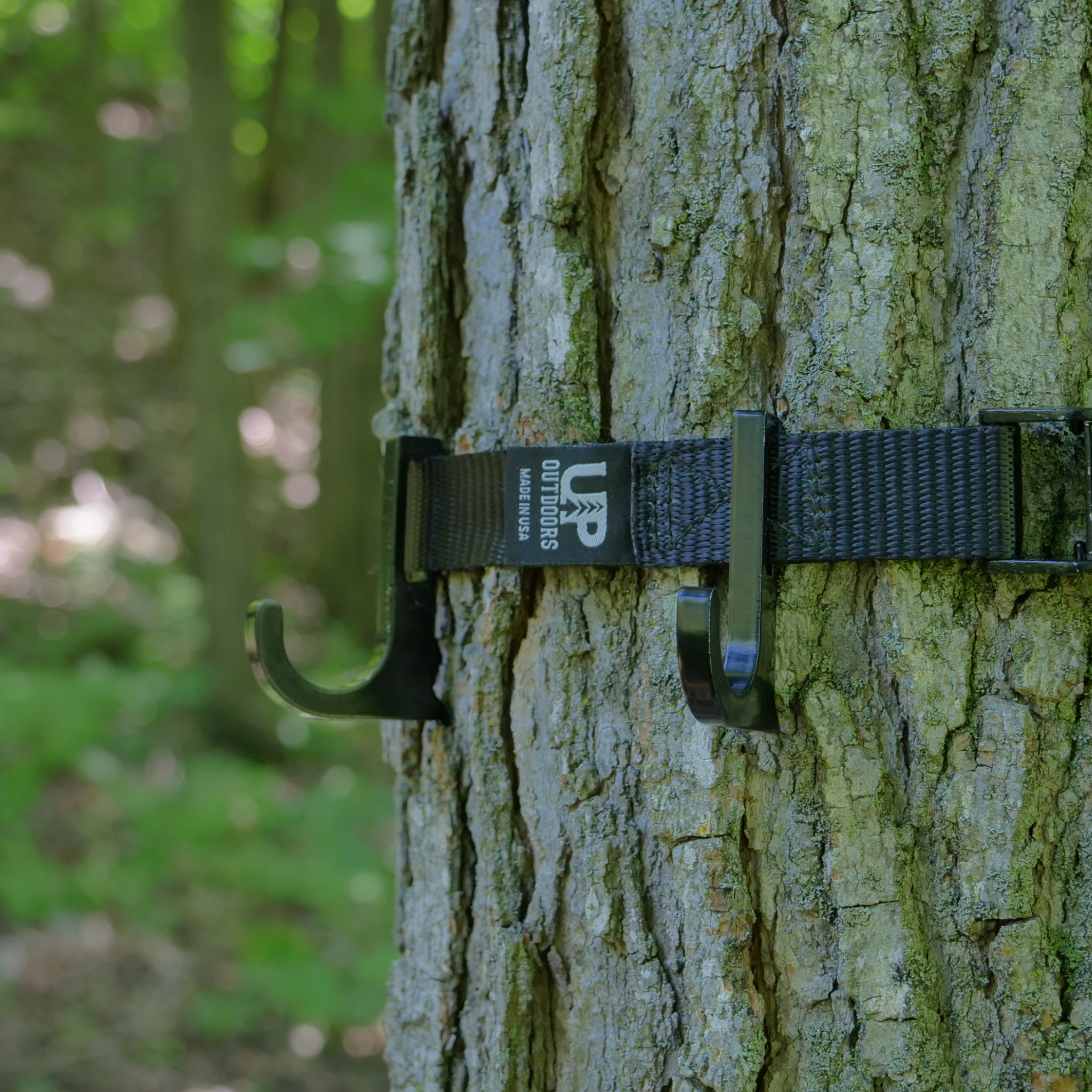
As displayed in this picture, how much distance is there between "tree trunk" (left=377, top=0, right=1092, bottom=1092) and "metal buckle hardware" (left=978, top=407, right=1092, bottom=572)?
0.09 feet

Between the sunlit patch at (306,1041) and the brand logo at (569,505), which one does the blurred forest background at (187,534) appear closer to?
the sunlit patch at (306,1041)

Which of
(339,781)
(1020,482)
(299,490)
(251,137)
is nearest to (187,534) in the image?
(299,490)

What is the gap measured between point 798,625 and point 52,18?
9135 millimetres

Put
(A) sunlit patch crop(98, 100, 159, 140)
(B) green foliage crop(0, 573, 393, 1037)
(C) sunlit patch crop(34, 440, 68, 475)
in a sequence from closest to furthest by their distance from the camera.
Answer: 1. (B) green foliage crop(0, 573, 393, 1037)
2. (C) sunlit patch crop(34, 440, 68, 475)
3. (A) sunlit patch crop(98, 100, 159, 140)

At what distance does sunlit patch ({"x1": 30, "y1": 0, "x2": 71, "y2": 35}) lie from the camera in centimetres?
818

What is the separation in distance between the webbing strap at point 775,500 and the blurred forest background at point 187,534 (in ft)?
9.99

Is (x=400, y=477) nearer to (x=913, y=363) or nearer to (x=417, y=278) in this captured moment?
(x=417, y=278)

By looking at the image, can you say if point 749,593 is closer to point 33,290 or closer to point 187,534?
point 187,534

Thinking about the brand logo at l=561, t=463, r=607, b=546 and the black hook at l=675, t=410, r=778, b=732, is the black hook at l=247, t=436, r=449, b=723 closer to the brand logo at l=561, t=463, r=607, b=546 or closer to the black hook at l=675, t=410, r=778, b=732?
the brand logo at l=561, t=463, r=607, b=546

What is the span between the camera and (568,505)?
1.04 metres

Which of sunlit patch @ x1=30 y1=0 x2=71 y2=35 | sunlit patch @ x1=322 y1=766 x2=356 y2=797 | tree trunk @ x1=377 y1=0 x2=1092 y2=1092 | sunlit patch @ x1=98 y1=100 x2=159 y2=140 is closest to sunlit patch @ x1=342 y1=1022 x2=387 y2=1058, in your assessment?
sunlit patch @ x1=322 y1=766 x2=356 y2=797

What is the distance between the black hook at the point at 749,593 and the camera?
912 millimetres

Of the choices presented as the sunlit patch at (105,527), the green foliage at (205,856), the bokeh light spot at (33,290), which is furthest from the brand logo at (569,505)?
the bokeh light spot at (33,290)

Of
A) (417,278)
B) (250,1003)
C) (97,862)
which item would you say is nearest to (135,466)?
(97,862)
